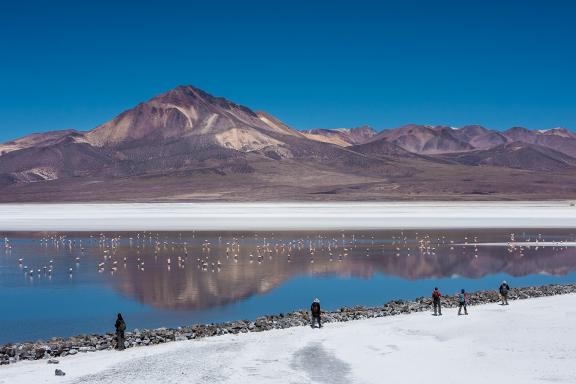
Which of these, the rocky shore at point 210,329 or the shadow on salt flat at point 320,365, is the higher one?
the rocky shore at point 210,329

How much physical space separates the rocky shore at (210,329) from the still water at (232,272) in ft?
5.53

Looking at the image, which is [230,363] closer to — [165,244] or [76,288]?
[76,288]

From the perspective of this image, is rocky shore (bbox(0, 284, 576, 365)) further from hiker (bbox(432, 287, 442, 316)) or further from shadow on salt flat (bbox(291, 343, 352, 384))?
shadow on salt flat (bbox(291, 343, 352, 384))

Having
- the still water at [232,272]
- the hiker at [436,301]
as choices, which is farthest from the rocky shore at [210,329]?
the still water at [232,272]

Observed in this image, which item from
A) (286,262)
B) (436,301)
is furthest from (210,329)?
(286,262)

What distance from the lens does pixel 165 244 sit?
50.7 meters

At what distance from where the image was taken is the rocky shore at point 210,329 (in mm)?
18656

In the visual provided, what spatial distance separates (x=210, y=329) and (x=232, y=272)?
1446 centimetres

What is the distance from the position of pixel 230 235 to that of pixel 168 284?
27446 mm

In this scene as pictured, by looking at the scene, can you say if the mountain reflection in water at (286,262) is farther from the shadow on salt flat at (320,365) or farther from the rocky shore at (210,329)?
the shadow on salt flat at (320,365)

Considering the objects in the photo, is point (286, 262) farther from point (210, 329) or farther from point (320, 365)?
point (320, 365)

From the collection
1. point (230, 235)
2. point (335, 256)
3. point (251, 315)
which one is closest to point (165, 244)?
point (230, 235)

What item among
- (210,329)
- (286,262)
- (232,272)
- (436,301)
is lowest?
(210,329)

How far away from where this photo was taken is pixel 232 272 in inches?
1410
